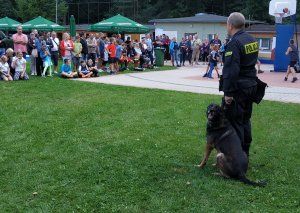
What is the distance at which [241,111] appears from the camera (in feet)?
17.9

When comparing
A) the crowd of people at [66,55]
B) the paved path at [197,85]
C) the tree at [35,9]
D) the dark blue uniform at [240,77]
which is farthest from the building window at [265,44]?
the dark blue uniform at [240,77]

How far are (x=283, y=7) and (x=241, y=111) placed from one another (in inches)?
804

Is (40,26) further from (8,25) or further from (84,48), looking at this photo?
(84,48)

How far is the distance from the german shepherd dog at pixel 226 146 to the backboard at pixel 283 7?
66.7 feet

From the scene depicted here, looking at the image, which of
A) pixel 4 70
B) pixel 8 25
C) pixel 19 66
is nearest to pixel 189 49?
pixel 8 25

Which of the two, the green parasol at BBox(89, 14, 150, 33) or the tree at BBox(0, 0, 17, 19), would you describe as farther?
the tree at BBox(0, 0, 17, 19)

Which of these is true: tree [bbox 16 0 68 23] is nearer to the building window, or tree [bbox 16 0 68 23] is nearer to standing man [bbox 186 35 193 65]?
the building window

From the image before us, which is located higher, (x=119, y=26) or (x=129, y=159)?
(x=119, y=26)

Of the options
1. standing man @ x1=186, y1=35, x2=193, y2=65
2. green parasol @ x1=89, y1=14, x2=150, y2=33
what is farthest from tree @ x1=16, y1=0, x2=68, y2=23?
green parasol @ x1=89, y1=14, x2=150, y2=33

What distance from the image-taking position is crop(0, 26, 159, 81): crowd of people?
14664mm

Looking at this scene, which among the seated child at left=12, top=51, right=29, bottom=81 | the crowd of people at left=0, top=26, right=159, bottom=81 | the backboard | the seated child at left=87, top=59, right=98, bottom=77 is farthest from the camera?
the backboard

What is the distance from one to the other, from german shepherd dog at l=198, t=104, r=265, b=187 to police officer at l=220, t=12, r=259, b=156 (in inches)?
5.9

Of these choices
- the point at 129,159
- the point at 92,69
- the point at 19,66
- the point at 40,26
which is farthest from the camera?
the point at 40,26

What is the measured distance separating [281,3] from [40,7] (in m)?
34.3
